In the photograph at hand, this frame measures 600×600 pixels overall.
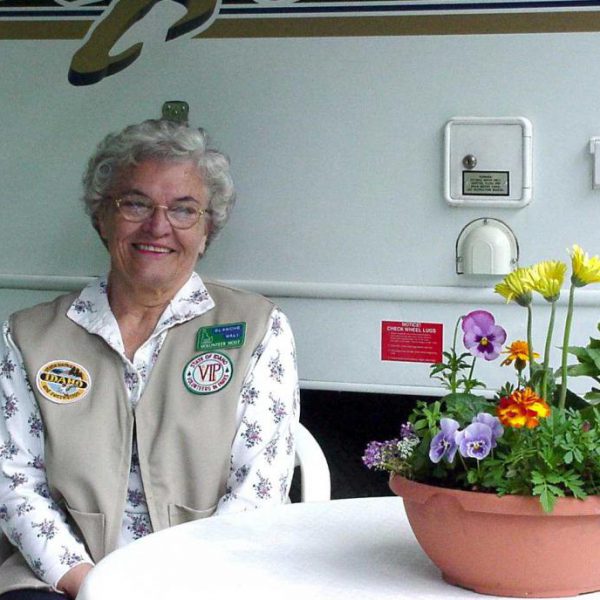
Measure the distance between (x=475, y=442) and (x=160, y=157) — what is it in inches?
57.7

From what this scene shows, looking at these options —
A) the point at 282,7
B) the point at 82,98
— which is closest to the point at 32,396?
the point at 82,98

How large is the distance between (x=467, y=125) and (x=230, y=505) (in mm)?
953

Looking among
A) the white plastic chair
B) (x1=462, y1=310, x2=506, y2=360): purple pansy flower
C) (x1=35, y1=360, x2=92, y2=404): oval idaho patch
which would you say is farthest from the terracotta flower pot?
(x1=35, y1=360, x2=92, y2=404): oval idaho patch

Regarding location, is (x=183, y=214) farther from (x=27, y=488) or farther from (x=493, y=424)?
(x=493, y=424)

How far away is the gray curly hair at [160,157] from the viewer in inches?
109

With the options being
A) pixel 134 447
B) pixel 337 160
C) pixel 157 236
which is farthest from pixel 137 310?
pixel 337 160

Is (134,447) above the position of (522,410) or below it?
below

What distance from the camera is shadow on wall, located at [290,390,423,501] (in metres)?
2.86

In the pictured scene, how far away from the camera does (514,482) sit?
4.97 feet

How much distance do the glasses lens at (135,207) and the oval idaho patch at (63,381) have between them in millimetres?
359

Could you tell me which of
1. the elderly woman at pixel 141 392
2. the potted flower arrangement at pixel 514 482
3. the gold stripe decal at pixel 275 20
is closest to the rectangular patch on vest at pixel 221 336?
the elderly woman at pixel 141 392

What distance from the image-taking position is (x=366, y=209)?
2.76 m

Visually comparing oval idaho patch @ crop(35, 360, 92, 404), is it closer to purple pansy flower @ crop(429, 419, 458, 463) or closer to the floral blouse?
the floral blouse

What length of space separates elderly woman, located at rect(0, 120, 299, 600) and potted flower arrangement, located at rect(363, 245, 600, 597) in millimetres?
985
